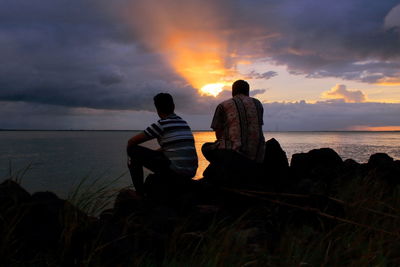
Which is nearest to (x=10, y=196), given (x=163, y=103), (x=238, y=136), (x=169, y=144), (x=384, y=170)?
(x=169, y=144)

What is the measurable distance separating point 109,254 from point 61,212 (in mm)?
1117

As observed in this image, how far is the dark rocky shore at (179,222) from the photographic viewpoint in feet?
13.6

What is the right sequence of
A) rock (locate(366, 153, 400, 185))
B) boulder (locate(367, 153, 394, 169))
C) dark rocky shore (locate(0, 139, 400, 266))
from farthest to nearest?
1. boulder (locate(367, 153, 394, 169))
2. rock (locate(366, 153, 400, 185))
3. dark rocky shore (locate(0, 139, 400, 266))

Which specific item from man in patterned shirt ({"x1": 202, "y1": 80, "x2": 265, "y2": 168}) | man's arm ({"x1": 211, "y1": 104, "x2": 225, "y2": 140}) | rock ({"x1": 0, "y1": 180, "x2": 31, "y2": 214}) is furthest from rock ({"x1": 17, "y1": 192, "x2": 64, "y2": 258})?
man's arm ({"x1": 211, "y1": 104, "x2": 225, "y2": 140})

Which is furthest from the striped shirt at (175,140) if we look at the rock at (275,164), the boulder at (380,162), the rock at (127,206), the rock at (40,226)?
the boulder at (380,162)

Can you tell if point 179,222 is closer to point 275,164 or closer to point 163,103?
point 163,103

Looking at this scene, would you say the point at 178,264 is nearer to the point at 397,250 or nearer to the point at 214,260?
the point at 214,260

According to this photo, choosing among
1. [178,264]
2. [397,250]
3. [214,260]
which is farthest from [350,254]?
[178,264]

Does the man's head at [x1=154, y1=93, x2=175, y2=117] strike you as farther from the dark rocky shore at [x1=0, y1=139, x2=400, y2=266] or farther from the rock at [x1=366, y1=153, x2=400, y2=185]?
the rock at [x1=366, y1=153, x2=400, y2=185]

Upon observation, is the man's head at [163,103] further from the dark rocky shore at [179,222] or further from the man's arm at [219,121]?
the dark rocky shore at [179,222]

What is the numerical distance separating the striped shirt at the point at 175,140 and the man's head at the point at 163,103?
0.14 metres

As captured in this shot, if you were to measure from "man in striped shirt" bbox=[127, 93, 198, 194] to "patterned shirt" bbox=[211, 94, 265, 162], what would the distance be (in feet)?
2.75

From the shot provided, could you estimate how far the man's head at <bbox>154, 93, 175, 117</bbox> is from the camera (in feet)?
23.3

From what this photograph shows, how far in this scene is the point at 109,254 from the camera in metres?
4.05
